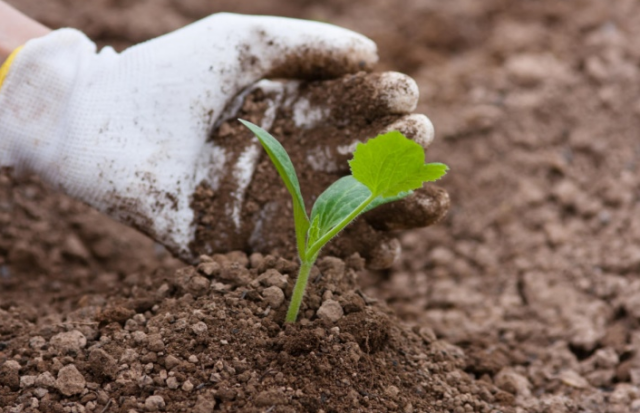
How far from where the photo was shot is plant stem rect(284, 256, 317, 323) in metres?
1.35

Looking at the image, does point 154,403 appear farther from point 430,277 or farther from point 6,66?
point 430,277

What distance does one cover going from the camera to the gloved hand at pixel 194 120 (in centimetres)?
182

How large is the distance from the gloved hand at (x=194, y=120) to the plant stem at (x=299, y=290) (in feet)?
1.25

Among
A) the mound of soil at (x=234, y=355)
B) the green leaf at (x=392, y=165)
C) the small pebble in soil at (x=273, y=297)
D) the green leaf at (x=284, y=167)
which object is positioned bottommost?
the mound of soil at (x=234, y=355)

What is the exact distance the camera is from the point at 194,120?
188 centimetres

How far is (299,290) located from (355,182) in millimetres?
264

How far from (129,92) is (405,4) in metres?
2.27

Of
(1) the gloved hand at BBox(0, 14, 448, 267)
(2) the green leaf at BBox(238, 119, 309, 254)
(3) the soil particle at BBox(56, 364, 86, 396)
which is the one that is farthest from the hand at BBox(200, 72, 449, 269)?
(3) the soil particle at BBox(56, 364, 86, 396)

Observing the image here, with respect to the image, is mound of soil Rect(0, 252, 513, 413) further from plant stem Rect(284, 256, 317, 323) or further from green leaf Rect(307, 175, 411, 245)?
green leaf Rect(307, 175, 411, 245)

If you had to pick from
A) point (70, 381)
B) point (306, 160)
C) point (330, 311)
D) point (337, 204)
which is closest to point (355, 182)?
point (337, 204)

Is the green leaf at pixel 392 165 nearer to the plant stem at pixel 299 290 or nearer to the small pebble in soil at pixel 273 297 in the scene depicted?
the plant stem at pixel 299 290

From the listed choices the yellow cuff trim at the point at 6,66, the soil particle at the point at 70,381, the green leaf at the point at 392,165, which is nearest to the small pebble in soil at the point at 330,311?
the green leaf at the point at 392,165

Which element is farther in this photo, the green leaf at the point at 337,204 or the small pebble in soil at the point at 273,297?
the small pebble in soil at the point at 273,297

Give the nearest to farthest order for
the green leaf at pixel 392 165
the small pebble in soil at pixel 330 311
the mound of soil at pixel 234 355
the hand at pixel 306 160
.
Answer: the green leaf at pixel 392 165
the mound of soil at pixel 234 355
the small pebble in soil at pixel 330 311
the hand at pixel 306 160
